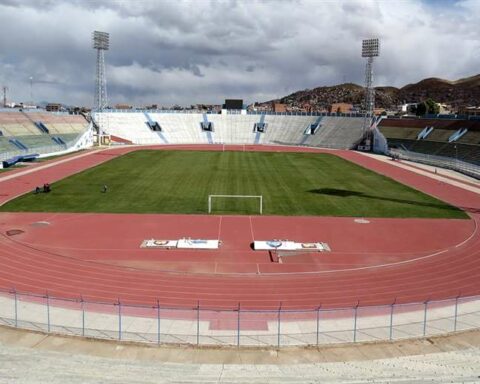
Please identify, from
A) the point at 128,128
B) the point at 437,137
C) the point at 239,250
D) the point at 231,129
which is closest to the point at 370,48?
the point at 437,137

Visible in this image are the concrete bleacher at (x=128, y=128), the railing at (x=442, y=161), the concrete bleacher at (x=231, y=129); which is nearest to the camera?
the railing at (x=442, y=161)

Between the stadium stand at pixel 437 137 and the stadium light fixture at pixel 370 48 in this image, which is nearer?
the stadium stand at pixel 437 137

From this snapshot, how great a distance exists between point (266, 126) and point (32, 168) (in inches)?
2422

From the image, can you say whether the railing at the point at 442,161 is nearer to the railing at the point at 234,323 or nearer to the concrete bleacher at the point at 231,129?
the concrete bleacher at the point at 231,129

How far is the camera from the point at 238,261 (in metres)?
24.5

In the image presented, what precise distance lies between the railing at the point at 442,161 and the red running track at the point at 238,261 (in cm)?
2781

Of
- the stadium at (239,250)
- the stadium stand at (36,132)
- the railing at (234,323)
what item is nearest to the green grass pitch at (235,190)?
the stadium at (239,250)

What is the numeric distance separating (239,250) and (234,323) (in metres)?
8.92

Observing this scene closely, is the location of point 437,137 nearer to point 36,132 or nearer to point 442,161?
point 442,161

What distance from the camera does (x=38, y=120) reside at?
81.1 meters

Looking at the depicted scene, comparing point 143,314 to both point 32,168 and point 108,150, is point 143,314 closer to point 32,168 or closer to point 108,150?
point 32,168

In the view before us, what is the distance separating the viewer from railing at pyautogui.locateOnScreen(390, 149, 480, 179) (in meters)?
59.0

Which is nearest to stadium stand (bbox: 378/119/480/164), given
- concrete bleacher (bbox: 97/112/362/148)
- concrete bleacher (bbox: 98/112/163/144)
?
concrete bleacher (bbox: 97/112/362/148)

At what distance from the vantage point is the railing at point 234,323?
1619 centimetres
